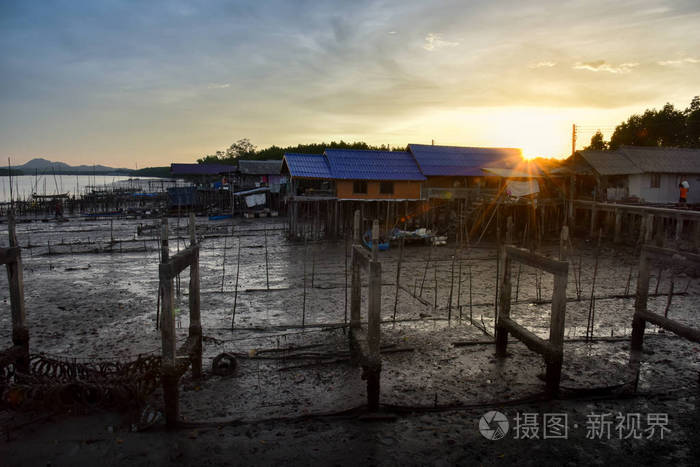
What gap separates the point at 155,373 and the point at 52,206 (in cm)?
4130

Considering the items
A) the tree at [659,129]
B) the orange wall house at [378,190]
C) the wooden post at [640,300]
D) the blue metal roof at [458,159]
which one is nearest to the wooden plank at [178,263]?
the wooden post at [640,300]

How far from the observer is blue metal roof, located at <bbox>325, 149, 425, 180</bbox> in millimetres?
25297

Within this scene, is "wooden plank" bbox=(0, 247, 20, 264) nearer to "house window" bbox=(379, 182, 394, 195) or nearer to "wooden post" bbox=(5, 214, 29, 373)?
"wooden post" bbox=(5, 214, 29, 373)

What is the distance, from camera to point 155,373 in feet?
19.4

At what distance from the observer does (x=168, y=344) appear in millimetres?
5219

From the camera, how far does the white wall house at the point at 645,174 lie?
25562 millimetres

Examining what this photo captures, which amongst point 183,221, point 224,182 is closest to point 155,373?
point 183,221

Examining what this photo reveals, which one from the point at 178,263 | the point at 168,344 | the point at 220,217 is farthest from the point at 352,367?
the point at 220,217

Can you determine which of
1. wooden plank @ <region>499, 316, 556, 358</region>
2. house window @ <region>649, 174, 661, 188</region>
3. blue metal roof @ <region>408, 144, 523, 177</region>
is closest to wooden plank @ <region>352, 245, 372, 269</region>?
wooden plank @ <region>499, 316, 556, 358</region>

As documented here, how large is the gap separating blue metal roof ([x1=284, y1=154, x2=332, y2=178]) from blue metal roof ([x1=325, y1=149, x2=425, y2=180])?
399 mm

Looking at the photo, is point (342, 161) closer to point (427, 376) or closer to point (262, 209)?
point (262, 209)

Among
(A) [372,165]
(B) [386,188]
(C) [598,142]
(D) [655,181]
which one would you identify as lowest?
(B) [386,188]

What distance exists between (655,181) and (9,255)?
30.4 meters

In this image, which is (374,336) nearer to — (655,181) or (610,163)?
(610,163)
